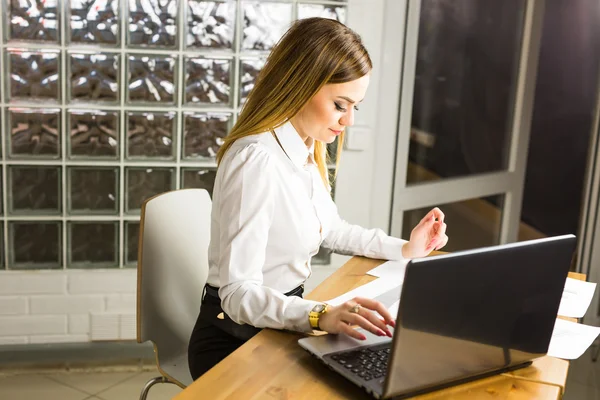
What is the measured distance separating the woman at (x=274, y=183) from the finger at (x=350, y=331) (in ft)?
0.44

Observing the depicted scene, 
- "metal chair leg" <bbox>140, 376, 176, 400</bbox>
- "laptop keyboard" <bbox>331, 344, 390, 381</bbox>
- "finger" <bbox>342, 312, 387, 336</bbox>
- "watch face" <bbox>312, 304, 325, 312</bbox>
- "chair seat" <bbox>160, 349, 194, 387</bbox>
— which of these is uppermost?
"finger" <bbox>342, 312, 387, 336</bbox>

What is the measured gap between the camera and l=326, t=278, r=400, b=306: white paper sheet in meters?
1.68

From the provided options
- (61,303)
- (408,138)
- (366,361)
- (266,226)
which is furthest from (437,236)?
(61,303)

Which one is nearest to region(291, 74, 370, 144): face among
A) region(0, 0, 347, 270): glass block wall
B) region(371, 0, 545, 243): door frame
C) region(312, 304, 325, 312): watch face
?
region(312, 304, 325, 312): watch face

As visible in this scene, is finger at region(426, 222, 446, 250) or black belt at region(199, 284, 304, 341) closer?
black belt at region(199, 284, 304, 341)

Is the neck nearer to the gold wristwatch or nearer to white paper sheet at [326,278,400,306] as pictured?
white paper sheet at [326,278,400,306]

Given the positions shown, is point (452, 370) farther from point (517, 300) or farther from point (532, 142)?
point (532, 142)

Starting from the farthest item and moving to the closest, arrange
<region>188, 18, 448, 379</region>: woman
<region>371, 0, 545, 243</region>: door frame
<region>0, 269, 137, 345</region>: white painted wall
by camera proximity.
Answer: <region>371, 0, 545, 243</region>: door frame → <region>0, 269, 137, 345</region>: white painted wall → <region>188, 18, 448, 379</region>: woman

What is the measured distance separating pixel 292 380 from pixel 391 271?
0.67 meters

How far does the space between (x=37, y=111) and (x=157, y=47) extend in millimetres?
535

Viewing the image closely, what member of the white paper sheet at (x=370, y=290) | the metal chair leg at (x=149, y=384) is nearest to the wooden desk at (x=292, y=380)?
the white paper sheet at (x=370, y=290)

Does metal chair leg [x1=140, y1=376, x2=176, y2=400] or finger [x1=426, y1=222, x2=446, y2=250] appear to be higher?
finger [x1=426, y1=222, x2=446, y2=250]

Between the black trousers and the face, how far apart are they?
0.39m

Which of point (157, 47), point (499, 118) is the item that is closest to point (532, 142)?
point (499, 118)
